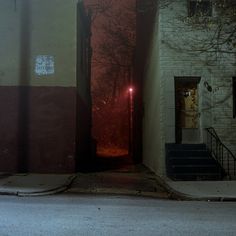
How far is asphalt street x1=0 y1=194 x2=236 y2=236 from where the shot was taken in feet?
28.0

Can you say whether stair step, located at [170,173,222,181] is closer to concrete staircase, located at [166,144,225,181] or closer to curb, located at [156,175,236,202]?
concrete staircase, located at [166,144,225,181]

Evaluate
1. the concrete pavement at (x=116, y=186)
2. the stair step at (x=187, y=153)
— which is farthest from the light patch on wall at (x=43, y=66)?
the stair step at (x=187, y=153)

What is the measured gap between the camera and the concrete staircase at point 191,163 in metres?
18.3

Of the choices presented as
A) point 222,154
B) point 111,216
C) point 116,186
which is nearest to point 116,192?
point 116,186

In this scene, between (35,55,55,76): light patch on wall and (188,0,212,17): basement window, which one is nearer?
(188,0,212,17): basement window

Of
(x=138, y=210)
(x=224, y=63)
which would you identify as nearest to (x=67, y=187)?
(x=138, y=210)

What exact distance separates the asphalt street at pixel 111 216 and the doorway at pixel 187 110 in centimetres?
636

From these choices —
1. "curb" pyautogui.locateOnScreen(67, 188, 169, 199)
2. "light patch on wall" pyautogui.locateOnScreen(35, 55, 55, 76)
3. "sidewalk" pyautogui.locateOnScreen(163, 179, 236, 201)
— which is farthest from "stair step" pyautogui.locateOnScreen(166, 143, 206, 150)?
"light patch on wall" pyautogui.locateOnScreen(35, 55, 55, 76)

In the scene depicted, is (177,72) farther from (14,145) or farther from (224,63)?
(14,145)

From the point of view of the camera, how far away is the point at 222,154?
19.1 meters

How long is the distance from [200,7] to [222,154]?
5.40 metres

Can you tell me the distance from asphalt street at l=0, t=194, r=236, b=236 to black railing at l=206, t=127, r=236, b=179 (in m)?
5.84

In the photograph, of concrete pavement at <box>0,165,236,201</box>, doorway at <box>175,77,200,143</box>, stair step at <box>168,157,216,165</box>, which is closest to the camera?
concrete pavement at <box>0,165,236,201</box>

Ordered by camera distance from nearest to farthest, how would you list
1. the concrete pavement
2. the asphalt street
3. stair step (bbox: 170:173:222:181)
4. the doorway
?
the asphalt street → the concrete pavement → stair step (bbox: 170:173:222:181) → the doorway
